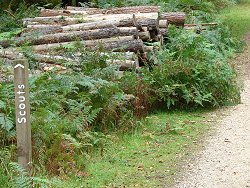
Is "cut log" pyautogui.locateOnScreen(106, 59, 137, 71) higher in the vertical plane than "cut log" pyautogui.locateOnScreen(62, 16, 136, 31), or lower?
lower

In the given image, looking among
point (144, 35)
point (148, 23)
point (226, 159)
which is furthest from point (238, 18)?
point (226, 159)

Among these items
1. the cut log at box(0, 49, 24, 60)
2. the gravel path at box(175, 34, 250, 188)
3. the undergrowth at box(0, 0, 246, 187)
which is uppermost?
the cut log at box(0, 49, 24, 60)

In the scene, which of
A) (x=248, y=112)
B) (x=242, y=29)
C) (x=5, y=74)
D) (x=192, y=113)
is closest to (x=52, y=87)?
(x=5, y=74)

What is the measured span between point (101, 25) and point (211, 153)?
619cm

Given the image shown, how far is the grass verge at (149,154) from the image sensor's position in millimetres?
7996

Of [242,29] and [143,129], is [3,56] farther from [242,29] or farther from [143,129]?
[242,29]

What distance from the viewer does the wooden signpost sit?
696cm

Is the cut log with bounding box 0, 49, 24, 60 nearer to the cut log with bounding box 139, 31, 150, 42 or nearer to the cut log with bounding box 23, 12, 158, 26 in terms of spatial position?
the cut log with bounding box 139, 31, 150, 42

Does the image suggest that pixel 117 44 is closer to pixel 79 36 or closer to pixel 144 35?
pixel 79 36

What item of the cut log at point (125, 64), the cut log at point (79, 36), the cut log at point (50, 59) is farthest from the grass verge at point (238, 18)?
the cut log at point (50, 59)

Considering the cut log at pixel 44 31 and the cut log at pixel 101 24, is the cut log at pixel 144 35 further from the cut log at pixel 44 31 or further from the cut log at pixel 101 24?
the cut log at pixel 44 31

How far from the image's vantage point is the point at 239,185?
780cm

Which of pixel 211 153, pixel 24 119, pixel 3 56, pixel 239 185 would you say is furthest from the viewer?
pixel 3 56

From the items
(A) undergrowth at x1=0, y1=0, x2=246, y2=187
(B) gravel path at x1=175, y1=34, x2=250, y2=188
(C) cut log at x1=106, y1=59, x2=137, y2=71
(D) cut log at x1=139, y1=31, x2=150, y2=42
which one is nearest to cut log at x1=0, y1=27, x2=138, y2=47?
(D) cut log at x1=139, y1=31, x2=150, y2=42
